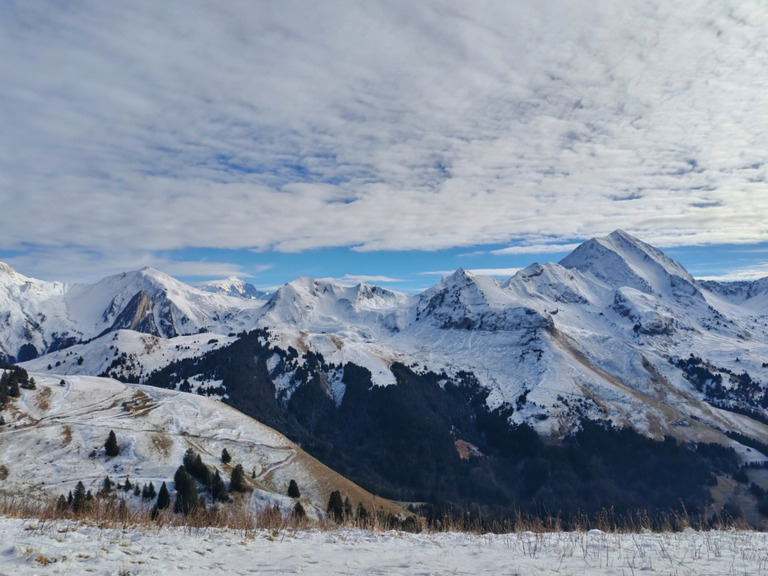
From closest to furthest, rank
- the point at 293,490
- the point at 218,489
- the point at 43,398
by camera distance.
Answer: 1. the point at 218,489
2. the point at 293,490
3. the point at 43,398

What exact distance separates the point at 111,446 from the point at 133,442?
184 inches

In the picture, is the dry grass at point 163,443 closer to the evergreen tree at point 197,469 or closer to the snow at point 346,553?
the evergreen tree at point 197,469

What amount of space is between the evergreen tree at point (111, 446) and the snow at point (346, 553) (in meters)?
80.9

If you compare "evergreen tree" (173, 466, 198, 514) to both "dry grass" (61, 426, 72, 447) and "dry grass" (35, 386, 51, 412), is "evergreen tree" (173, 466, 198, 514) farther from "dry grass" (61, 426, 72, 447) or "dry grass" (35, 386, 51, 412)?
"dry grass" (35, 386, 51, 412)

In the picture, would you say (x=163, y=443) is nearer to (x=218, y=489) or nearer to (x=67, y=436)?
(x=67, y=436)

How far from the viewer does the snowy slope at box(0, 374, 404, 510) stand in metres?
78.8

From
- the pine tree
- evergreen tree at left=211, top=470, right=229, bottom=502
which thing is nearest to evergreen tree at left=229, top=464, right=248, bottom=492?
evergreen tree at left=211, top=470, right=229, bottom=502

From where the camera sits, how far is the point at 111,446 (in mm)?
85812

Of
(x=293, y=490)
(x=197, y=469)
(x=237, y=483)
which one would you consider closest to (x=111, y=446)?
(x=197, y=469)

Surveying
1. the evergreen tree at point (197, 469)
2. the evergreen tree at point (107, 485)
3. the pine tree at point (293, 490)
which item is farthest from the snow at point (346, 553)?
the pine tree at point (293, 490)

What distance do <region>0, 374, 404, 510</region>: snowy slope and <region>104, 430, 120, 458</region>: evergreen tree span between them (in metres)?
1.05

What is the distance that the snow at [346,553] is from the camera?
13273 mm

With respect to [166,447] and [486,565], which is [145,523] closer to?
[486,565]

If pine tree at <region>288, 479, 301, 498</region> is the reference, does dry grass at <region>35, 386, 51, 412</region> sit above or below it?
above
